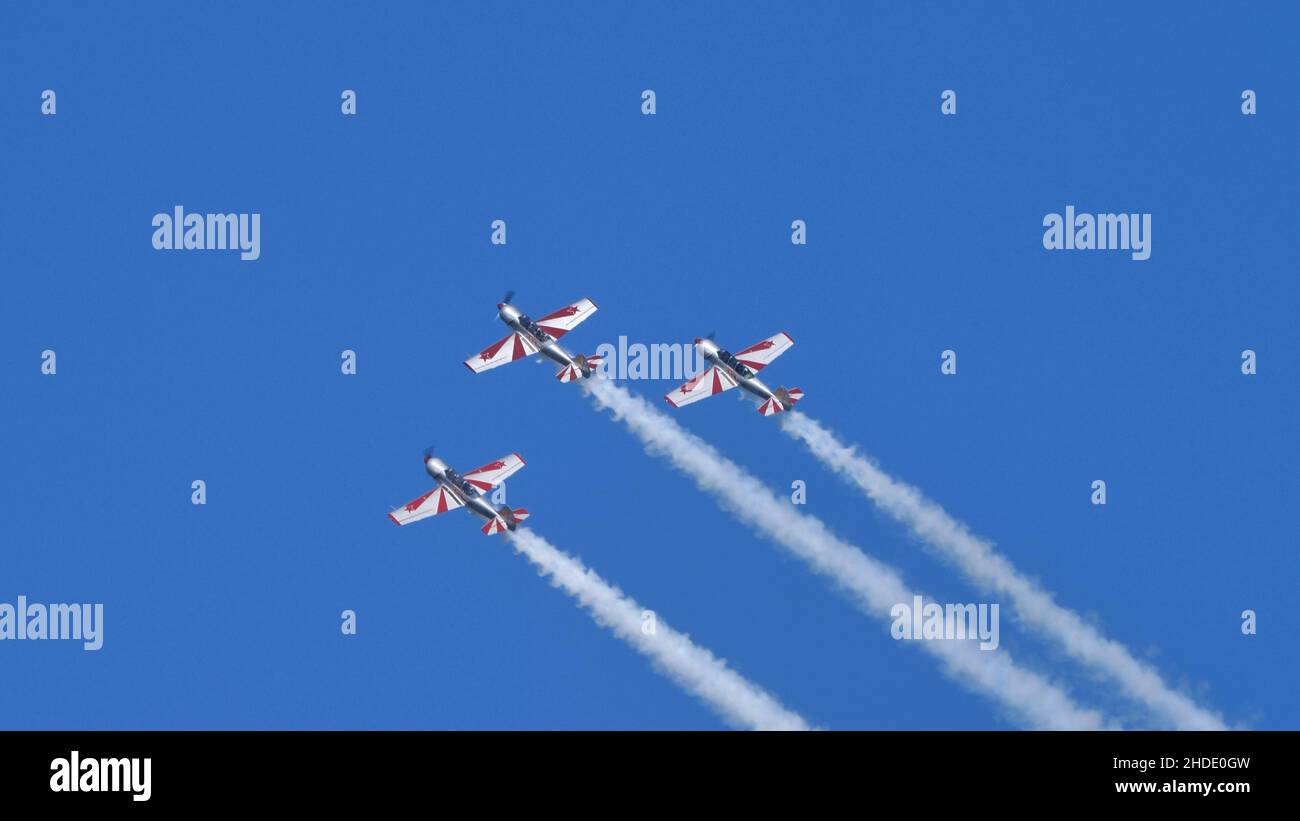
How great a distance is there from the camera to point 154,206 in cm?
10600

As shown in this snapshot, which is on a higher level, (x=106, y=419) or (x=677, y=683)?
(x=106, y=419)

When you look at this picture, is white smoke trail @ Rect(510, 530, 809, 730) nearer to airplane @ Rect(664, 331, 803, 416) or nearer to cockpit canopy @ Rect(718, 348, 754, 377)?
airplane @ Rect(664, 331, 803, 416)

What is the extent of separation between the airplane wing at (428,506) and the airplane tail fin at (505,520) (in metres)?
1.48

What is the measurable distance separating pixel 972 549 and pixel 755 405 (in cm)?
1025

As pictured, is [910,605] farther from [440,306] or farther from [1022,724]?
[440,306]

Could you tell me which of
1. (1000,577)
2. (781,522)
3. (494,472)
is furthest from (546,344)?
(1000,577)

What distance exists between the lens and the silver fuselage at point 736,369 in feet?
309

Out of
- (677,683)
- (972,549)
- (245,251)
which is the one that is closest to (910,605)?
(972,549)

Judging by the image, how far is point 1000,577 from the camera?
97.8m

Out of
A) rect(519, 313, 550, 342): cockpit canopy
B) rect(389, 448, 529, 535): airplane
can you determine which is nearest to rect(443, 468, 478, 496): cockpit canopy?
rect(389, 448, 529, 535): airplane

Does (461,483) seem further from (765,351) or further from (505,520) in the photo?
(765,351)

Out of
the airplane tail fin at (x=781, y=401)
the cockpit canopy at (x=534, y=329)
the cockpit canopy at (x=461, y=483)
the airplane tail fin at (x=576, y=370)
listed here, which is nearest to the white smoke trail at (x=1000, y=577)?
the airplane tail fin at (x=781, y=401)

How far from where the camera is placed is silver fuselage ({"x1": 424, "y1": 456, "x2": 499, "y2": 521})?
3676 inches

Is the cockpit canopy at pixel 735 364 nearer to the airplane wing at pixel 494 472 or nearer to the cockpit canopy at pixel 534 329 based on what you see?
the cockpit canopy at pixel 534 329
